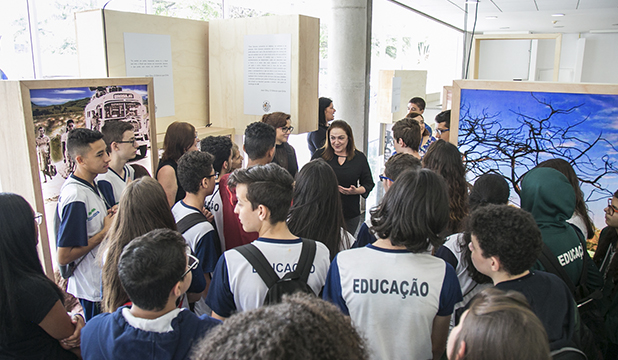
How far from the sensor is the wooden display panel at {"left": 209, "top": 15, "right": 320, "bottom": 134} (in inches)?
144

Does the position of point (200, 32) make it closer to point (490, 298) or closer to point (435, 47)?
point (490, 298)

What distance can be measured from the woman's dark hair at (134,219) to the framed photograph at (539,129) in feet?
8.55

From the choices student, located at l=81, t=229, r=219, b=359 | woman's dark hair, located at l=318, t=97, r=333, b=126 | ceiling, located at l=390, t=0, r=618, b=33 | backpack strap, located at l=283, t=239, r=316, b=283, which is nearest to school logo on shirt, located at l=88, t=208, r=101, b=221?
student, located at l=81, t=229, r=219, b=359

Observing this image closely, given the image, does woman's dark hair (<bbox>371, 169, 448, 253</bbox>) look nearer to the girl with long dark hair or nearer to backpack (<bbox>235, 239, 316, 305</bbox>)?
backpack (<bbox>235, 239, 316, 305</bbox>)

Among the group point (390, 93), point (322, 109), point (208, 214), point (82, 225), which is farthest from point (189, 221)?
point (390, 93)

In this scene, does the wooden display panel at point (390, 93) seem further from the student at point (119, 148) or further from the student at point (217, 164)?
the student at point (119, 148)

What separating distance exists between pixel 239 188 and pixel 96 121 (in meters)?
1.52

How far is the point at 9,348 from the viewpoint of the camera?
1477 millimetres

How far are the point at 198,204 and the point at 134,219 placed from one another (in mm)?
475

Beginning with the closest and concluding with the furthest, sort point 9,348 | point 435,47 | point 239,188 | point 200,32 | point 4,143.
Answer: point 9,348
point 239,188
point 4,143
point 200,32
point 435,47

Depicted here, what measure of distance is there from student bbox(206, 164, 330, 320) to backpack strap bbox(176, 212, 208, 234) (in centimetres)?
32

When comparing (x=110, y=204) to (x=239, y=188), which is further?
(x=110, y=204)

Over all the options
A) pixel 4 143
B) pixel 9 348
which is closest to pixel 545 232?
pixel 9 348

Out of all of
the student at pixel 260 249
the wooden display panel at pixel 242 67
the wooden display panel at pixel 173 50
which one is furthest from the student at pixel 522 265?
the wooden display panel at pixel 173 50
